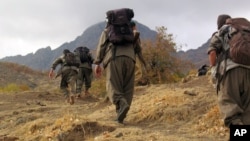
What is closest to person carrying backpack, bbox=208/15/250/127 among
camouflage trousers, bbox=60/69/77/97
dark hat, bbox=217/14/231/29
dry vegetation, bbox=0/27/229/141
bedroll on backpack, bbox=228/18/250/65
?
bedroll on backpack, bbox=228/18/250/65

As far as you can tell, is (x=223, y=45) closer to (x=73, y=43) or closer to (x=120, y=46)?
(x=120, y=46)

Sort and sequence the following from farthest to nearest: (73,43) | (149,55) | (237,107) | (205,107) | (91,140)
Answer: (73,43)
(149,55)
(205,107)
(91,140)
(237,107)

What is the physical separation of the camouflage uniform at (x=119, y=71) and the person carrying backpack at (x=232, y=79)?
7.88 ft

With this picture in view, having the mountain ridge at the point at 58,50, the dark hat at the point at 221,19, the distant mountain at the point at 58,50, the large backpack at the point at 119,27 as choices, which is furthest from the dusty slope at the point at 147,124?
the distant mountain at the point at 58,50

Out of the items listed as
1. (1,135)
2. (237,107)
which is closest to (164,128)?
(237,107)

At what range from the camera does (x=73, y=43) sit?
187 metres

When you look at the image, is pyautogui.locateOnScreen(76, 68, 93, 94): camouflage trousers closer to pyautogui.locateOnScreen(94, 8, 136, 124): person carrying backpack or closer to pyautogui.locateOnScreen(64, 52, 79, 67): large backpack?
pyautogui.locateOnScreen(64, 52, 79, 67): large backpack

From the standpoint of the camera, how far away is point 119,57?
30.6 ft

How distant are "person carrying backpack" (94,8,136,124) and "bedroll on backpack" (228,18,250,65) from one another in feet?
8.52

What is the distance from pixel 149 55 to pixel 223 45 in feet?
56.8

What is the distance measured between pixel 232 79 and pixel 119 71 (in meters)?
2.76

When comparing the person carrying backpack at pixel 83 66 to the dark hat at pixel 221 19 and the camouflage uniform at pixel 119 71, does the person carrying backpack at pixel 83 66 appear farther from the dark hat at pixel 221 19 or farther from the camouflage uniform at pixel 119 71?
the dark hat at pixel 221 19

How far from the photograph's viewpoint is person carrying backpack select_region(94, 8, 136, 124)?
9.17m

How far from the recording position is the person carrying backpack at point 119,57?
9.17 m
